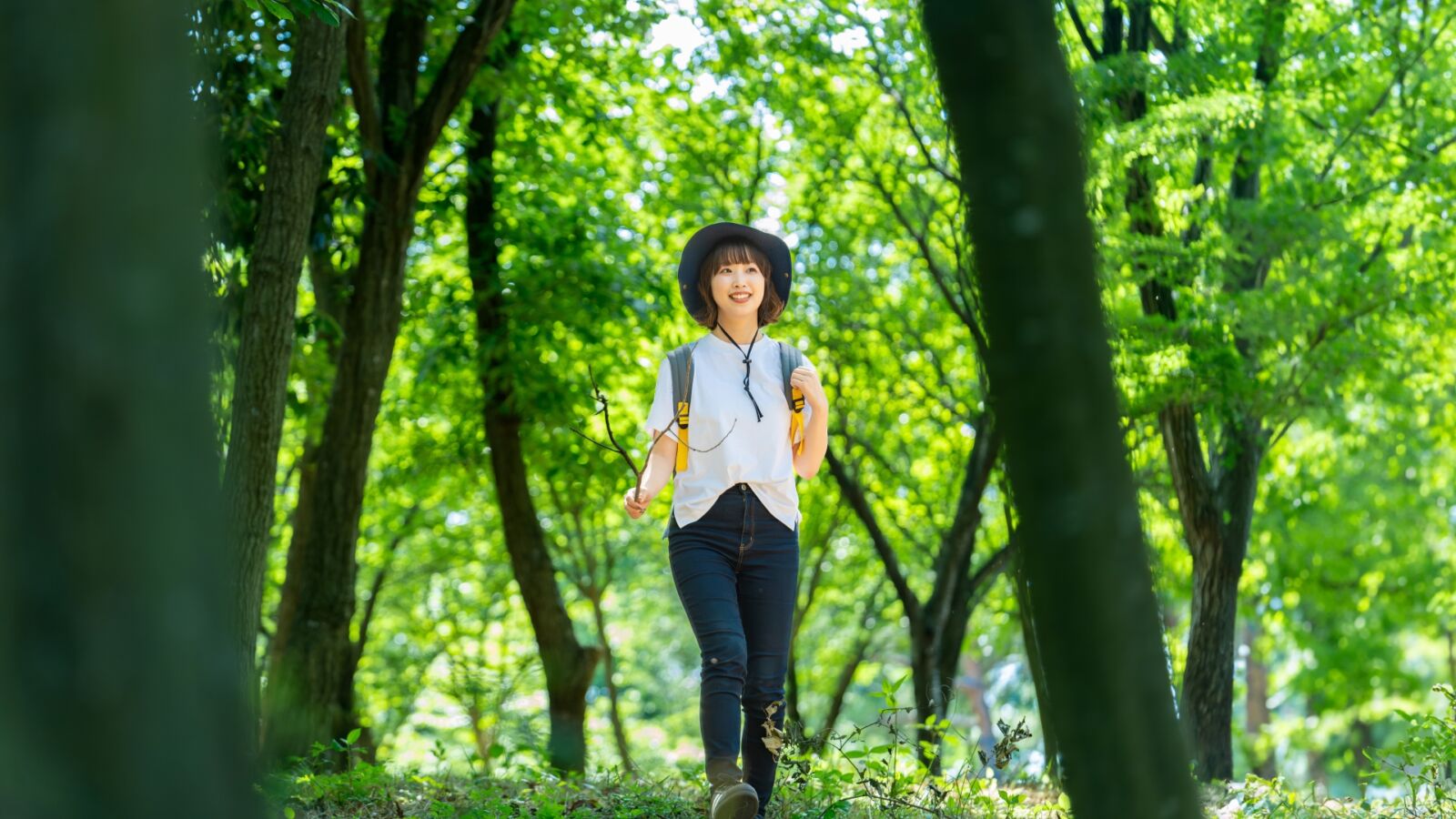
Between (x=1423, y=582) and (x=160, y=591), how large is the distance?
67.8 feet

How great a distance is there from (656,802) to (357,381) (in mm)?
4392

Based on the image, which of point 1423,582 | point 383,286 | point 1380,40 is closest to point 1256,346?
point 1380,40

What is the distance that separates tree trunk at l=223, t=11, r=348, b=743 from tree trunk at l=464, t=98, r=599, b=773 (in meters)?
5.08

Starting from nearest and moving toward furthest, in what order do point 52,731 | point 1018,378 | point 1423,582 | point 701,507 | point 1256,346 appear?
point 52,731, point 1018,378, point 701,507, point 1256,346, point 1423,582

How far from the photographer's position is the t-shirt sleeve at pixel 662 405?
4.54m

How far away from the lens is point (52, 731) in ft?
5.15

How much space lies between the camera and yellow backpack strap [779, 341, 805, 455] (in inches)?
184

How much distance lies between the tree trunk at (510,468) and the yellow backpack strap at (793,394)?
6.60m

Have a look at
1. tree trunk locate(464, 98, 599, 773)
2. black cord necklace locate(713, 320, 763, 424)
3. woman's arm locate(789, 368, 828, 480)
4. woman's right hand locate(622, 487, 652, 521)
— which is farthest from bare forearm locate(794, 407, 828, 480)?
tree trunk locate(464, 98, 599, 773)

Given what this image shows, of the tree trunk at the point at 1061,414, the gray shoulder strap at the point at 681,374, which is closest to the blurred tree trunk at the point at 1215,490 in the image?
the gray shoulder strap at the point at 681,374

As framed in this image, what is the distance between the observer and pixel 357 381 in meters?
8.84

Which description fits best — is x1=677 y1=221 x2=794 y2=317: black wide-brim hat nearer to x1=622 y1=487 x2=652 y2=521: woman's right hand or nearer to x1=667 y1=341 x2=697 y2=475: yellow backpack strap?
x1=667 y1=341 x2=697 y2=475: yellow backpack strap

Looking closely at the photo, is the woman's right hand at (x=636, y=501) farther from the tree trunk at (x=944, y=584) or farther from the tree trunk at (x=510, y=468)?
the tree trunk at (x=944, y=584)

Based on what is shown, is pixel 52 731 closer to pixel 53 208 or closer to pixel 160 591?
pixel 160 591
